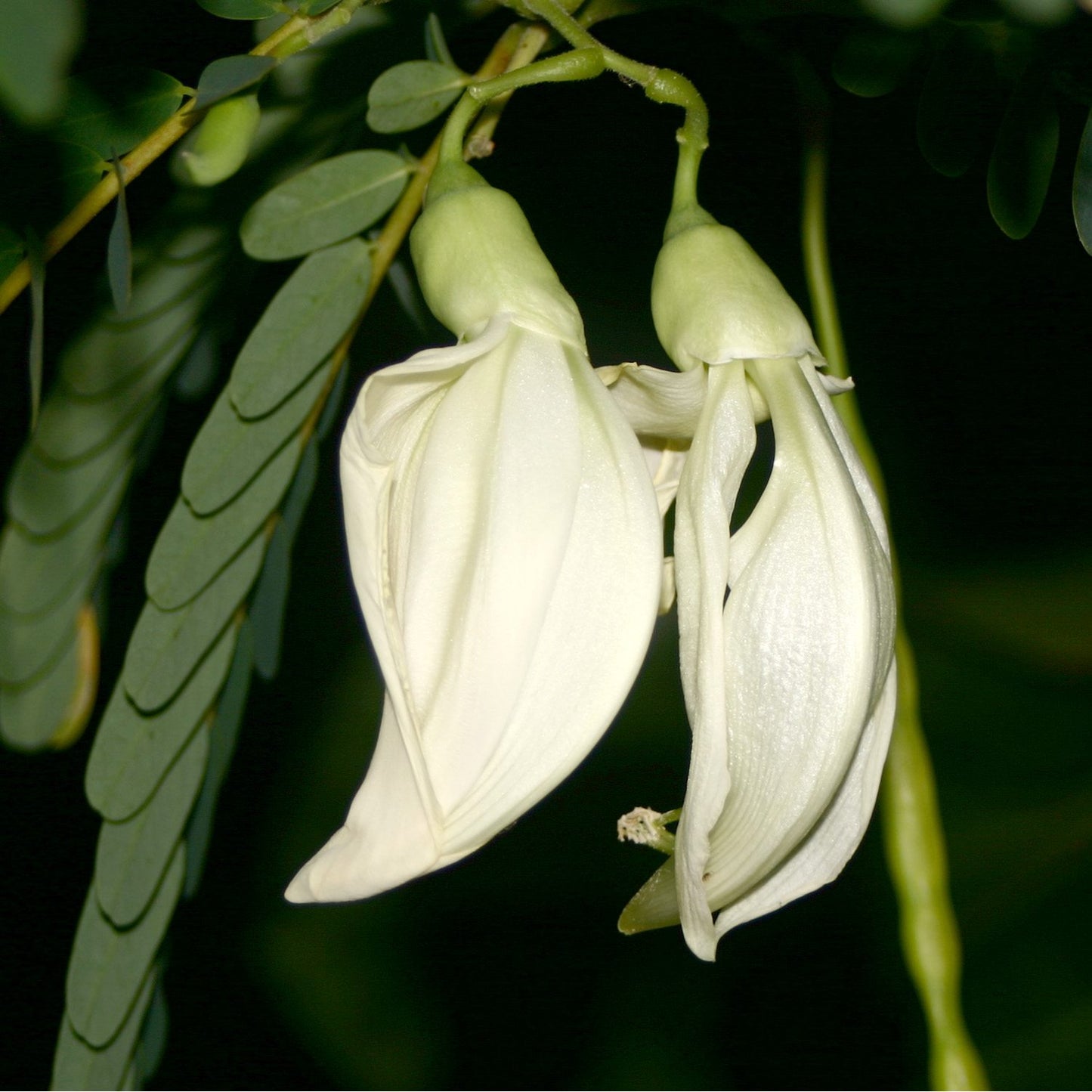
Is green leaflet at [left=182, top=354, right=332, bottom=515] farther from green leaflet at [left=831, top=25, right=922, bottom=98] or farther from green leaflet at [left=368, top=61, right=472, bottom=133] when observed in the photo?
green leaflet at [left=831, top=25, right=922, bottom=98]

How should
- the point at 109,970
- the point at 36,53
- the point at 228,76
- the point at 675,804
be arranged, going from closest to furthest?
the point at 36,53
the point at 228,76
the point at 109,970
the point at 675,804

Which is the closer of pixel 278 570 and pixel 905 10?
pixel 905 10

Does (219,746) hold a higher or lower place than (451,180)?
lower

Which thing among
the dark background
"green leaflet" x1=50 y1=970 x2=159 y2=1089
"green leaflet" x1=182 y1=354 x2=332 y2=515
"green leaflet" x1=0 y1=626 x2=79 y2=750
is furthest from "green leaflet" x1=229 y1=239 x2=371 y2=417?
the dark background

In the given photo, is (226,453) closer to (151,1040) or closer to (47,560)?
(47,560)

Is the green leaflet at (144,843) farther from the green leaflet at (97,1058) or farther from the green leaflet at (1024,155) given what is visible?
the green leaflet at (1024,155)

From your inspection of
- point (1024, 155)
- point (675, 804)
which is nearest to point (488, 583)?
point (1024, 155)

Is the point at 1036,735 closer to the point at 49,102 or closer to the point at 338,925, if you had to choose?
the point at 338,925
